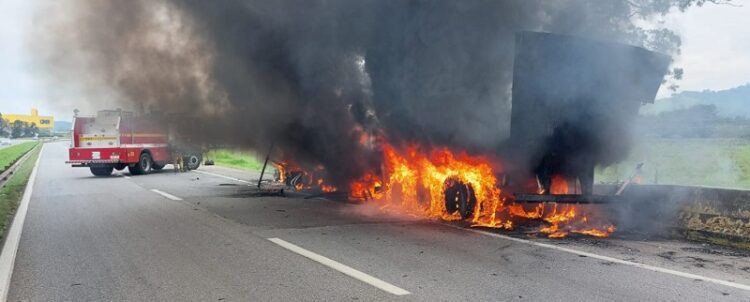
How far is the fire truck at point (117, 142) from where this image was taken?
65.1 ft

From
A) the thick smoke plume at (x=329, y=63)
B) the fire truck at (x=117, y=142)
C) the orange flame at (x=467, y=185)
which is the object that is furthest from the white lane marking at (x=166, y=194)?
the fire truck at (x=117, y=142)

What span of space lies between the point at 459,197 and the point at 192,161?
16.7m

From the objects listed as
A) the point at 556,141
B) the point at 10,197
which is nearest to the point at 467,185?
the point at 556,141

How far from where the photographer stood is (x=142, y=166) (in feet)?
69.1

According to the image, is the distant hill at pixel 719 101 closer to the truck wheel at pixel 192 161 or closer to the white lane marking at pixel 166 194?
the white lane marking at pixel 166 194

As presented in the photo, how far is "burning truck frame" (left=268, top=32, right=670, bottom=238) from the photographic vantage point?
7801mm

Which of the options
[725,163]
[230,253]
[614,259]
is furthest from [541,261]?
[725,163]

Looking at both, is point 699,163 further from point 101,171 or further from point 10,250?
point 101,171

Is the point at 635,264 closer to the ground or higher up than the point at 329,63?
closer to the ground

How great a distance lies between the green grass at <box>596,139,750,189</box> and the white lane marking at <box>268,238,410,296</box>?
699 cm

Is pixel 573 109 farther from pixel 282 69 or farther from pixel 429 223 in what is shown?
pixel 282 69

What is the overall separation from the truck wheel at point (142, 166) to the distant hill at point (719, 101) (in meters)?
17.9

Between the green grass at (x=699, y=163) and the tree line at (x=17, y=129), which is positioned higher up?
the tree line at (x=17, y=129)

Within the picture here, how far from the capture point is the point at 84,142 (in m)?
20.0
